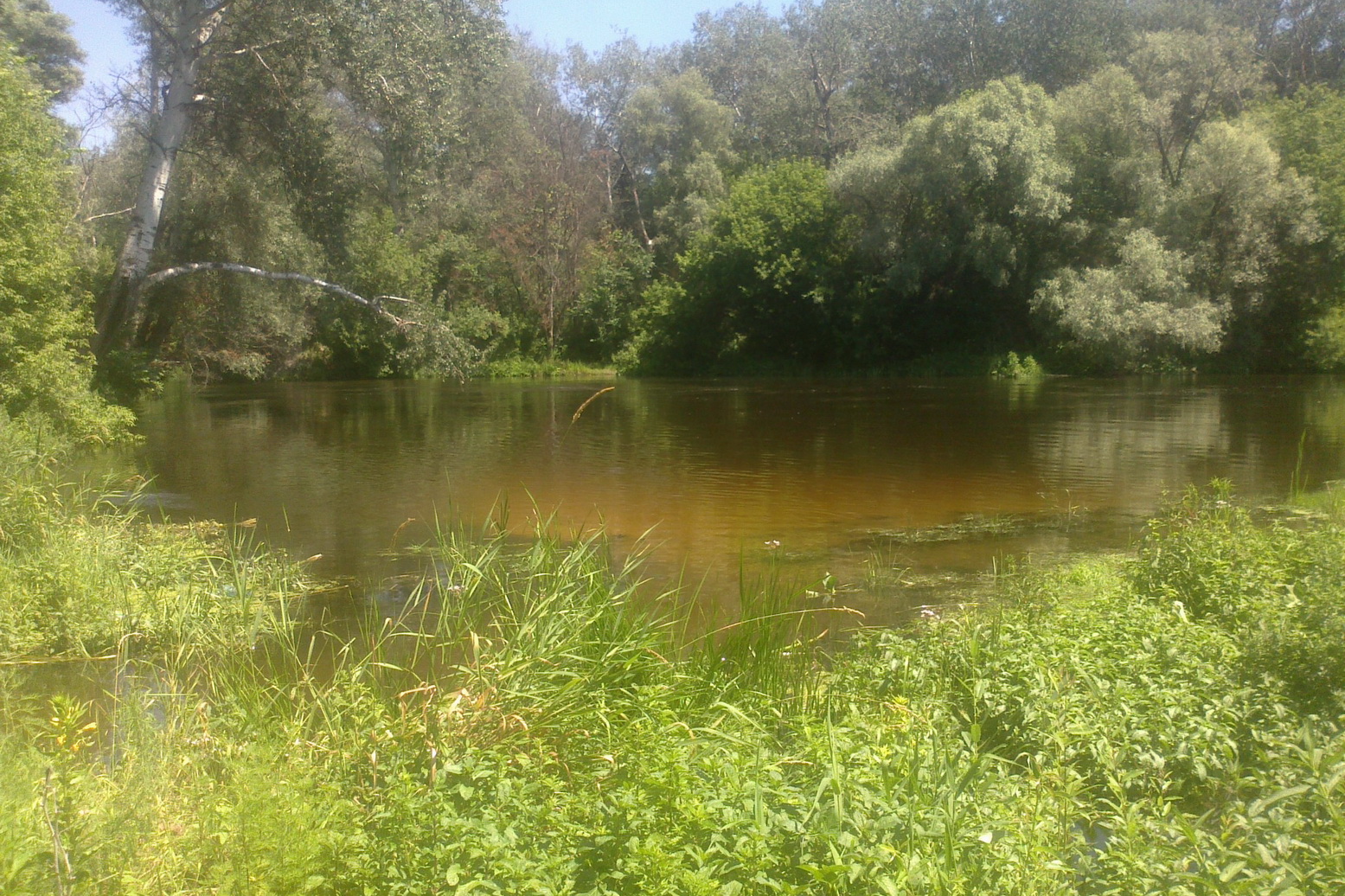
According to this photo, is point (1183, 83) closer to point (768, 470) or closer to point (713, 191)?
point (713, 191)

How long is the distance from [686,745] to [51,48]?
34764mm

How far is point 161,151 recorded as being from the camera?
57.2 ft

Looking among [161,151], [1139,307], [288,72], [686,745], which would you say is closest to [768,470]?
[686,745]

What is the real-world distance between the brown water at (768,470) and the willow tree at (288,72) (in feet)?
11.7

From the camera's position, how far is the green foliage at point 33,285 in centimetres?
1159

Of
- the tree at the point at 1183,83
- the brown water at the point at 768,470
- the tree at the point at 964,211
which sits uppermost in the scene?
the tree at the point at 1183,83

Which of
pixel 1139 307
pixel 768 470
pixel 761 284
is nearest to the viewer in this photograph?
pixel 768 470

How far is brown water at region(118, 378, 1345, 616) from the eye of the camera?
947cm

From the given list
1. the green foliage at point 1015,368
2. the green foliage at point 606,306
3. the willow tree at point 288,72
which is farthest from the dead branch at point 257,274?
the green foliage at point 606,306

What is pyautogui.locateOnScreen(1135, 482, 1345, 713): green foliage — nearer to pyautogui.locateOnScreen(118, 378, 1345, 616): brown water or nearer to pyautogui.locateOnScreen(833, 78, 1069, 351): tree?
pyautogui.locateOnScreen(118, 378, 1345, 616): brown water

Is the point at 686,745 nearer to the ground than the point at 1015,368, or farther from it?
nearer to the ground

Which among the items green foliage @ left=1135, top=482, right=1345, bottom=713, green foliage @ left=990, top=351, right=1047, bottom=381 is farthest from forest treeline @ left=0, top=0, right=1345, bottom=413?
green foliage @ left=1135, top=482, right=1345, bottom=713

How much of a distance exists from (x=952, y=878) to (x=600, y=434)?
1661cm

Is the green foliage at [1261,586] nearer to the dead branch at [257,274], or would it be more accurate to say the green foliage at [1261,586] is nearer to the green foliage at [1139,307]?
the dead branch at [257,274]
